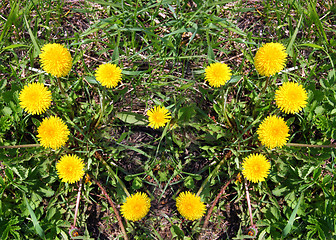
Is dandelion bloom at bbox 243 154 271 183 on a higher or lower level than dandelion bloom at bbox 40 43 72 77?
lower

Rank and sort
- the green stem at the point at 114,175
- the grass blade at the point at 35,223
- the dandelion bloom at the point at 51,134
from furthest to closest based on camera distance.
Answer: the green stem at the point at 114,175, the grass blade at the point at 35,223, the dandelion bloom at the point at 51,134

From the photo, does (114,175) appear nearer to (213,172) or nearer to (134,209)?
(134,209)

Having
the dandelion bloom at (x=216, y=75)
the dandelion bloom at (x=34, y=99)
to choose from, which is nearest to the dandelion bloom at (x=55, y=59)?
the dandelion bloom at (x=34, y=99)

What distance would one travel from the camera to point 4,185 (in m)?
2.21

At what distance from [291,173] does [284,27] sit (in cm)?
146

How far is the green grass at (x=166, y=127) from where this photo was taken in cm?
235

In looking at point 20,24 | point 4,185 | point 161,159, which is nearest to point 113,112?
point 161,159

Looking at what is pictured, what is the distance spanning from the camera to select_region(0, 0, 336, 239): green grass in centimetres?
235

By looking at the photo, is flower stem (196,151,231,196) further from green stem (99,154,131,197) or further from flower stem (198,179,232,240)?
green stem (99,154,131,197)

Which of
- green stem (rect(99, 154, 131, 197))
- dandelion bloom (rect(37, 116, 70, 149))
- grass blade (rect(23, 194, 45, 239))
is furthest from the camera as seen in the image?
green stem (rect(99, 154, 131, 197))

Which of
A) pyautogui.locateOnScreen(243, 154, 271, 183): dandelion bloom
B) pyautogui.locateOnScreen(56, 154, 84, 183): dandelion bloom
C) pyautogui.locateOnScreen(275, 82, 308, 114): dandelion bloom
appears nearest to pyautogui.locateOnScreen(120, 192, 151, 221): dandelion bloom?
pyautogui.locateOnScreen(56, 154, 84, 183): dandelion bloom

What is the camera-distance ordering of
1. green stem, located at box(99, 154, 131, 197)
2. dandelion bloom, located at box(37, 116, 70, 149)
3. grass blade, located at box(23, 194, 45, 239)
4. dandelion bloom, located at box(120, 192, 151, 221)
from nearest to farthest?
dandelion bloom, located at box(37, 116, 70, 149) < dandelion bloom, located at box(120, 192, 151, 221) < grass blade, located at box(23, 194, 45, 239) < green stem, located at box(99, 154, 131, 197)

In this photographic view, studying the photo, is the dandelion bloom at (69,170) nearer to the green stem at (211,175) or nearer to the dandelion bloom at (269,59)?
the green stem at (211,175)

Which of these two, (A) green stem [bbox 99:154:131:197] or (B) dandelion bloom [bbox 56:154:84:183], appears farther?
(A) green stem [bbox 99:154:131:197]
